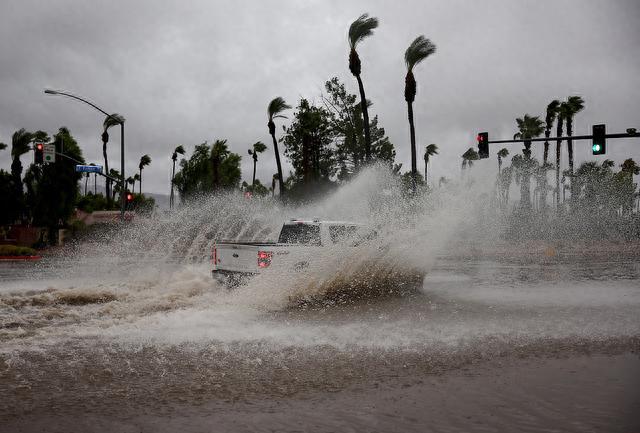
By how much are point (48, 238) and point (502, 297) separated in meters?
36.8

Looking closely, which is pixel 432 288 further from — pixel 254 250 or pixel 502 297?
pixel 254 250

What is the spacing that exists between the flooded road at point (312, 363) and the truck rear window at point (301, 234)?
1.39m

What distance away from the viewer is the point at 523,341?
7660 mm

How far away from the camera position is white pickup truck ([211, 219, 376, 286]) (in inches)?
432

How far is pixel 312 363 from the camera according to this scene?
6500mm

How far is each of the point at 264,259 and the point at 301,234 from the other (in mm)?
1303

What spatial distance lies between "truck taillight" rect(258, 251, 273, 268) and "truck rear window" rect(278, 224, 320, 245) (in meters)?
0.91

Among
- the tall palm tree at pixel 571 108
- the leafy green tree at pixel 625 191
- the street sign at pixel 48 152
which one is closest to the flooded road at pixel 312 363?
the street sign at pixel 48 152

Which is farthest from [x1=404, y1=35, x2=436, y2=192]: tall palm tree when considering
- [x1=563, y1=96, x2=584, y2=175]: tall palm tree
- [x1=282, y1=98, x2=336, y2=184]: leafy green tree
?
[x1=563, y1=96, x2=584, y2=175]: tall palm tree

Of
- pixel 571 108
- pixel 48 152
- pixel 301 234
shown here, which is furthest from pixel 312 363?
pixel 571 108

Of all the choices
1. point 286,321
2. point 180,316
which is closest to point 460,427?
point 286,321

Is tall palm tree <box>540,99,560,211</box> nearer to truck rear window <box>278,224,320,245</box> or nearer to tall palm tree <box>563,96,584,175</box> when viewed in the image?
tall palm tree <box>563,96,584,175</box>

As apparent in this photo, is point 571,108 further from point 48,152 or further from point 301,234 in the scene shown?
point 301,234

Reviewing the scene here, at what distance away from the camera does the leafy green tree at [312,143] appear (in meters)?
41.6
